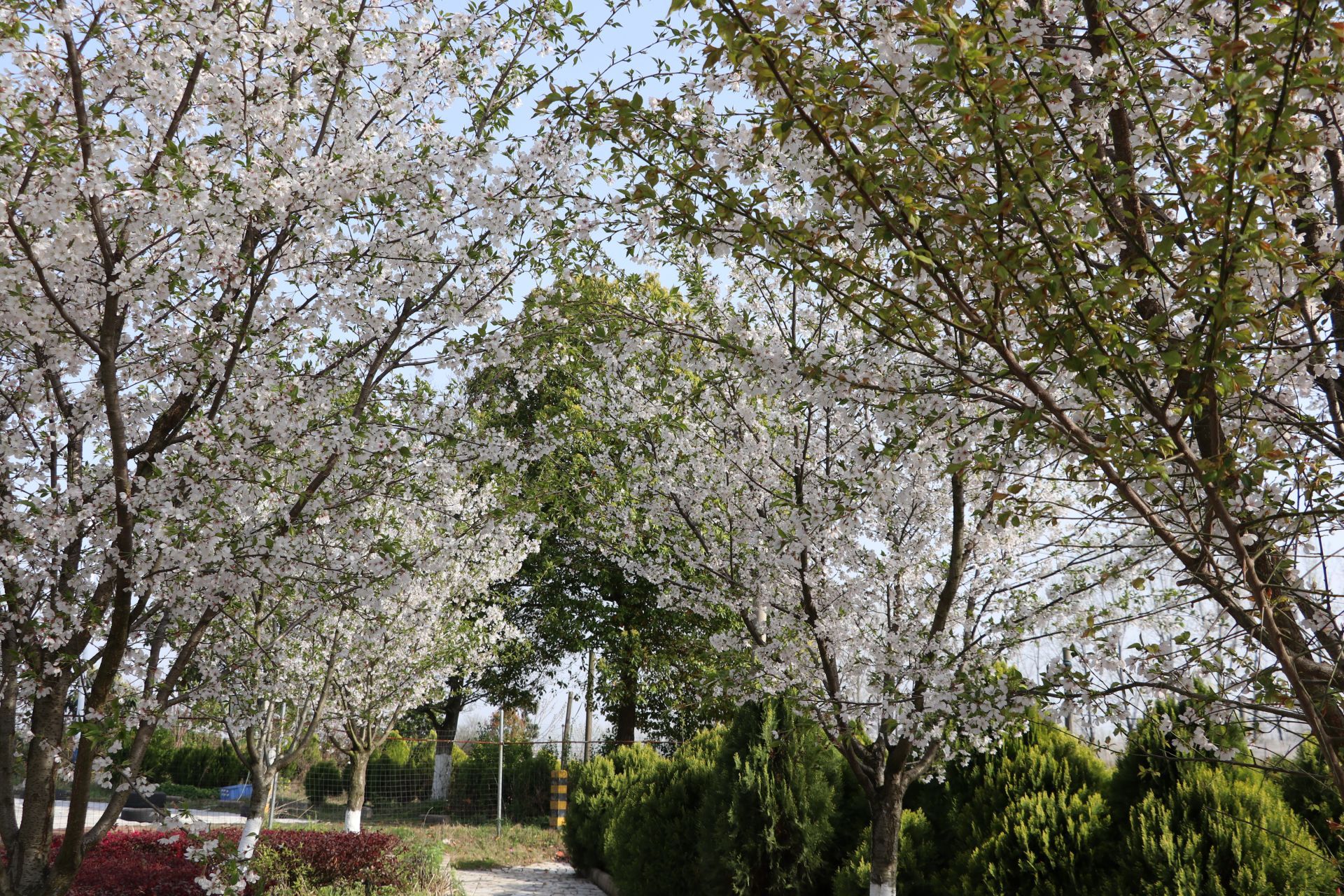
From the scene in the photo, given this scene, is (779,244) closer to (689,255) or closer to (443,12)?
(443,12)

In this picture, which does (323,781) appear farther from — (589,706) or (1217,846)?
(1217,846)

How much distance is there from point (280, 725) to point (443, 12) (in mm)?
7225

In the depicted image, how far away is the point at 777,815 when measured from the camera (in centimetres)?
685

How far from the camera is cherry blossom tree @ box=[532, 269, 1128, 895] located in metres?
4.64

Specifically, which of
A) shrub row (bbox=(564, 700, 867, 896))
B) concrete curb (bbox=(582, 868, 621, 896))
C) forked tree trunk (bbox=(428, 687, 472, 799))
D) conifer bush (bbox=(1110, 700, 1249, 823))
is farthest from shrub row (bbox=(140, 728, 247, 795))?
conifer bush (bbox=(1110, 700, 1249, 823))

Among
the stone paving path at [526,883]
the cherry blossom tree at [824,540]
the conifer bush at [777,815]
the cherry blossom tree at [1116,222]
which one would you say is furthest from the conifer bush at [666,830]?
the cherry blossom tree at [1116,222]

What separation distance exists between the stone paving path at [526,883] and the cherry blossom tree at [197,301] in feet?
24.9

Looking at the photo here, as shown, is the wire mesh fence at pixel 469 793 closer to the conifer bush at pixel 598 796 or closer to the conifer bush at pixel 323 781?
the conifer bush at pixel 323 781

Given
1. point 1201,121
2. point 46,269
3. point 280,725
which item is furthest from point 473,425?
point 280,725

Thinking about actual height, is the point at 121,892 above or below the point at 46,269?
below

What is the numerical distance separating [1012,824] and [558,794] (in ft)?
41.2

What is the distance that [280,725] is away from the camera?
872 centimetres

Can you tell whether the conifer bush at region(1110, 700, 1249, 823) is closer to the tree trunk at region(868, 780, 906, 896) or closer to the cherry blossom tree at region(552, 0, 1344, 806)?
the tree trunk at region(868, 780, 906, 896)

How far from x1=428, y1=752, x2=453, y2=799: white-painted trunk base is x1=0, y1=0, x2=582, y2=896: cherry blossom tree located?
15939 millimetres
